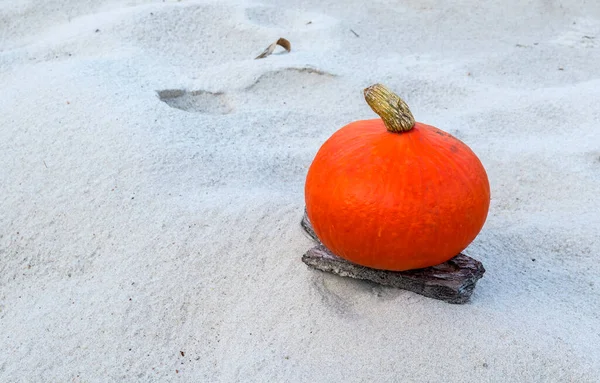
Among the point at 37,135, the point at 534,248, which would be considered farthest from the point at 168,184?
the point at 534,248

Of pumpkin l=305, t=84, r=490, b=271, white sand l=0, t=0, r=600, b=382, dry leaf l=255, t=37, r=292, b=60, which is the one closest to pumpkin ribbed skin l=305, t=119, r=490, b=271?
pumpkin l=305, t=84, r=490, b=271

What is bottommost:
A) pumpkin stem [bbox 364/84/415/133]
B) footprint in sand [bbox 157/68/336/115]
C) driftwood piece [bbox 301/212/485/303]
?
footprint in sand [bbox 157/68/336/115]

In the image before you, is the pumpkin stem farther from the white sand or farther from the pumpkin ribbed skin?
the white sand

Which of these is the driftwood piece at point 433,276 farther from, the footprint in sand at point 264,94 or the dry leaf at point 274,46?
the dry leaf at point 274,46

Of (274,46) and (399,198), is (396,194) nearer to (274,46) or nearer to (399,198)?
(399,198)

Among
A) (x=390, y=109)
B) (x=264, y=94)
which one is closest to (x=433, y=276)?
(x=390, y=109)

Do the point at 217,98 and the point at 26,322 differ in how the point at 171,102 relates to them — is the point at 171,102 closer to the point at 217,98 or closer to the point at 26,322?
the point at 217,98
